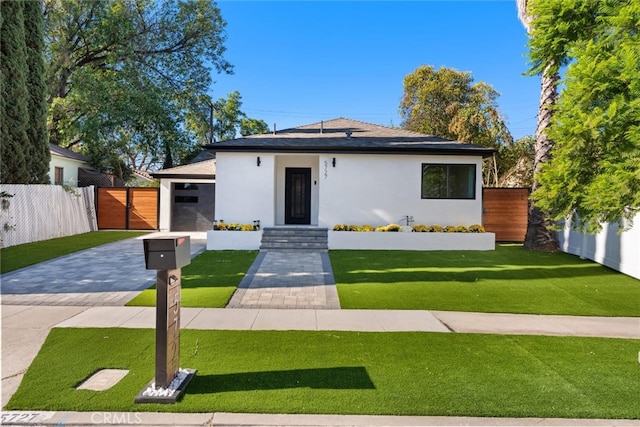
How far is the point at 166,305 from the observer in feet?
10.8

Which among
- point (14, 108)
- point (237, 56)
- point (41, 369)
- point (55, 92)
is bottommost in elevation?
point (41, 369)

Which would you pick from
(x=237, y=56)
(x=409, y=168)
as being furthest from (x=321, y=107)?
(x=409, y=168)

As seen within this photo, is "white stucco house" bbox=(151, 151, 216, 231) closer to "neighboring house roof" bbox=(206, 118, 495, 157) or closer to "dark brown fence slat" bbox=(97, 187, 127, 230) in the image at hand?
"dark brown fence slat" bbox=(97, 187, 127, 230)

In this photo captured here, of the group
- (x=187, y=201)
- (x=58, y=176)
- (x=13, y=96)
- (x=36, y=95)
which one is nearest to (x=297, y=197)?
(x=187, y=201)

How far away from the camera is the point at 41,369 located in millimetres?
3729

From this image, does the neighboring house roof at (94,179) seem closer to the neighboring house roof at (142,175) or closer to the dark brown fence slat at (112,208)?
the dark brown fence slat at (112,208)

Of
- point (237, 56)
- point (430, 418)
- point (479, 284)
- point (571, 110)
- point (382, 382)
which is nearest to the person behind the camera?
point (430, 418)

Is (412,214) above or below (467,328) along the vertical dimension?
above

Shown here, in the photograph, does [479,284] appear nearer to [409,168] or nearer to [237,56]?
[409,168]

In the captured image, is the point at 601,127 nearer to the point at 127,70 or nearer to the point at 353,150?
the point at 353,150

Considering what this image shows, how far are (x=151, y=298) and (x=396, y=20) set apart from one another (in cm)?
1333

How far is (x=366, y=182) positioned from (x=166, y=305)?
10.5 meters

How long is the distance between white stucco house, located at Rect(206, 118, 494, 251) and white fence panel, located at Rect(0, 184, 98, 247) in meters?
6.70

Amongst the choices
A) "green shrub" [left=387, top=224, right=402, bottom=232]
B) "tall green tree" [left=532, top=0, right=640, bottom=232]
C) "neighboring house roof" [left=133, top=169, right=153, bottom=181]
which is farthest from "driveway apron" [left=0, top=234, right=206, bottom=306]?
"neighboring house roof" [left=133, top=169, right=153, bottom=181]
